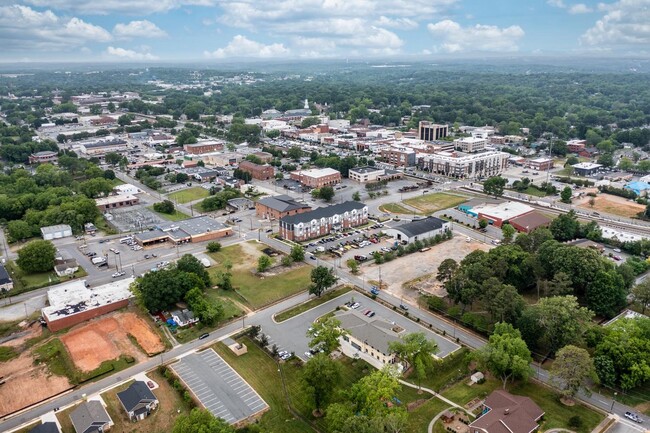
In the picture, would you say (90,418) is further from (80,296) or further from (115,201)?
(115,201)

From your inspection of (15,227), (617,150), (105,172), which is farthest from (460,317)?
(617,150)

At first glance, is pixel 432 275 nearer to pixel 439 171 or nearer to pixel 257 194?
pixel 257 194

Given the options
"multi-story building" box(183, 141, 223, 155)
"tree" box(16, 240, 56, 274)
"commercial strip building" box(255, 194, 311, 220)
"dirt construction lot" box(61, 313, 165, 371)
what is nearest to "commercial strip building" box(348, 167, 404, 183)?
"commercial strip building" box(255, 194, 311, 220)

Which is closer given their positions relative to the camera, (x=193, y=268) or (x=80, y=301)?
(x=80, y=301)

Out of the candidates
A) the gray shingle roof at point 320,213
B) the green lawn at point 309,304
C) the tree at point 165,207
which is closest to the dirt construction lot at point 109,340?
the green lawn at point 309,304

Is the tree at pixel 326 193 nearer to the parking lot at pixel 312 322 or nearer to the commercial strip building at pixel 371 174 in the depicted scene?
the commercial strip building at pixel 371 174

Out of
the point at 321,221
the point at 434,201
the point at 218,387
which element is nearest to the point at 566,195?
the point at 434,201

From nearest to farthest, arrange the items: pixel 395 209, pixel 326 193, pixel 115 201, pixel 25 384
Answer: pixel 25 384
pixel 395 209
pixel 115 201
pixel 326 193
